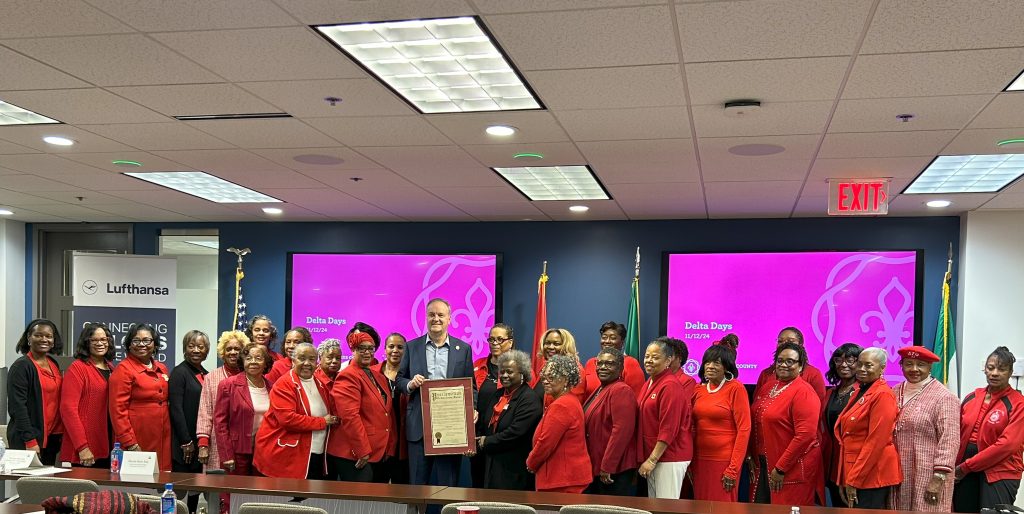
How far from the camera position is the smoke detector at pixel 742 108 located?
4418 mm

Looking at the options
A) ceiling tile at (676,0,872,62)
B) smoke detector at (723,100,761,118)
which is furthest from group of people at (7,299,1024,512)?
ceiling tile at (676,0,872,62)

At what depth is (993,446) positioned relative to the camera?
5.59 metres

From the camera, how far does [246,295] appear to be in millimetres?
10188

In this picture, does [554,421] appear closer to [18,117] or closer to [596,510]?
[596,510]

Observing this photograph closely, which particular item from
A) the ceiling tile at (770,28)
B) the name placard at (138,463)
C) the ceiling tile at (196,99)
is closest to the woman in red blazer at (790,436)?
the ceiling tile at (770,28)

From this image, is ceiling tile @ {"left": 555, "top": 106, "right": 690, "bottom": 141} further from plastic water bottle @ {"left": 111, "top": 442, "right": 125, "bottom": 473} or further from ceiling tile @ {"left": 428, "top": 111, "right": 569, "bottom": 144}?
plastic water bottle @ {"left": 111, "top": 442, "right": 125, "bottom": 473}

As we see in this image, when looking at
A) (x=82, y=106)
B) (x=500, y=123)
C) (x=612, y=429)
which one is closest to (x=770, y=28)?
(x=500, y=123)

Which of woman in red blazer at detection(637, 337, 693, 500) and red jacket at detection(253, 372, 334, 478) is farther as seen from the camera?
red jacket at detection(253, 372, 334, 478)

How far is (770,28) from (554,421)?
9.04 feet

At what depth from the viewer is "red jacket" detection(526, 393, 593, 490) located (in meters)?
5.34

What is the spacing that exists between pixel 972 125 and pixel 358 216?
6.11 metres

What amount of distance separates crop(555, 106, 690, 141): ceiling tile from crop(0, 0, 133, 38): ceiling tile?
2.22 m

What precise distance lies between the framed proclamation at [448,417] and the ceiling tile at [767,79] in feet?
8.54

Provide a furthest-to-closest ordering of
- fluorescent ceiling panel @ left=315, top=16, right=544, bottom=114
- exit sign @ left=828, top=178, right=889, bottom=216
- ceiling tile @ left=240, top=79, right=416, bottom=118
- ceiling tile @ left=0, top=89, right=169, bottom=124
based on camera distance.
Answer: exit sign @ left=828, top=178, right=889, bottom=216 < ceiling tile @ left=0, top=89, right=169, bottom=124 < ceiling tile @ left=240, top=79, right=416, bottom=118 < fluorescent ceiling panel @ left=315, top=16, right=544, bottom=114
